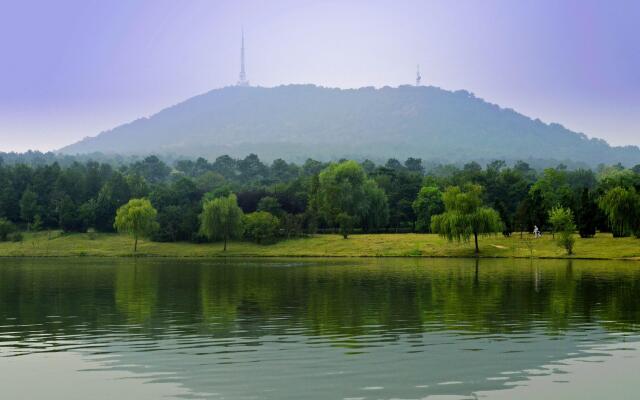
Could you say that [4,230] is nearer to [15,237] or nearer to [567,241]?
[15,237]

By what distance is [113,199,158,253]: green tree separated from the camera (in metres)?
114

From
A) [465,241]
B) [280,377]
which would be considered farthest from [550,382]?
[465,241]

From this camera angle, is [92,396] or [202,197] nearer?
[92,396]

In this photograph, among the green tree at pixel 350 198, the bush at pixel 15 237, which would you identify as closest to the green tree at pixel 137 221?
the bush at pixel 15 237

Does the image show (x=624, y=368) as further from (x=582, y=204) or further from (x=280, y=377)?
(x=582, y=204)

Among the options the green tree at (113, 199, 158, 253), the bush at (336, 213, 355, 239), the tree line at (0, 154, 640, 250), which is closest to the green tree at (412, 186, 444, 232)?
the tree line at (0, 154, 640, 250)

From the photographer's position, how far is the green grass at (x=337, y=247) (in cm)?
8994

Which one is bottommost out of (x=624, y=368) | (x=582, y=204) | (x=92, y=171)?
(x=624, y=368)

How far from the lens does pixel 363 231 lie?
126 meters

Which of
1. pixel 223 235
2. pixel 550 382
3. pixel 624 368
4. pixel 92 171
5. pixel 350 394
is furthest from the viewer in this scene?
pixel 92 171

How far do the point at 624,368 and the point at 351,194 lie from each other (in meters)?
102

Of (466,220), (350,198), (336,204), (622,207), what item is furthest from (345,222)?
(622,207)

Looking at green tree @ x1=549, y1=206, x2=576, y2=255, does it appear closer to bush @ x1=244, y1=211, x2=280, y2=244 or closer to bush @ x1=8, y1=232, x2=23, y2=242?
bush @ x1=244, y1=211, x2=280, y2=244

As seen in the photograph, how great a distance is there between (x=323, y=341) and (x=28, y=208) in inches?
4819
